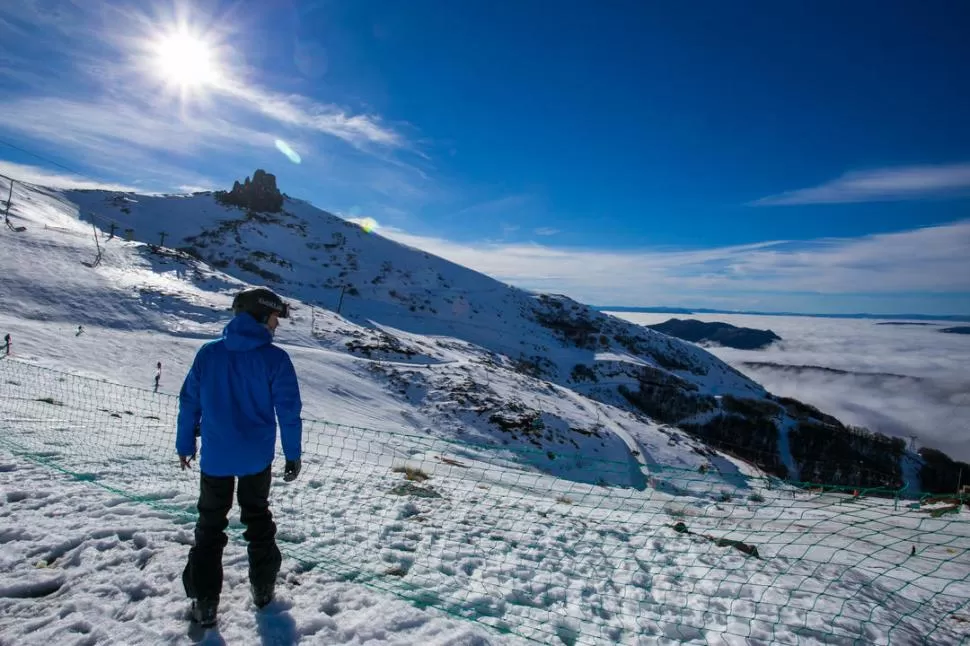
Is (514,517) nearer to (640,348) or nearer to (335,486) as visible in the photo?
(335,486)

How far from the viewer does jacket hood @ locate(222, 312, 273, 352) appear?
11.8 ft

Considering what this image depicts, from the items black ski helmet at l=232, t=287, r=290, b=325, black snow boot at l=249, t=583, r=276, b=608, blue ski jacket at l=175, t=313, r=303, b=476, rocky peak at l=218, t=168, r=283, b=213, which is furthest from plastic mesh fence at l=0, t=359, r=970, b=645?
rocky peak at l=218, t=168, r=283, b=213

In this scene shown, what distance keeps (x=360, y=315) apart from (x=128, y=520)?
61.8 metres

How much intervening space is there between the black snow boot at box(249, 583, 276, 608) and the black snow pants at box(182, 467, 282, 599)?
0.06m

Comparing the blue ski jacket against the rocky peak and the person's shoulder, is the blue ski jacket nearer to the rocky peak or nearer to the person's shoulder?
the person's shoulder

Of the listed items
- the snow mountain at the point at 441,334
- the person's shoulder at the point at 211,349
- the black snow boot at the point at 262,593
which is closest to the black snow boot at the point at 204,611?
the black snow boot at the point at 262,593

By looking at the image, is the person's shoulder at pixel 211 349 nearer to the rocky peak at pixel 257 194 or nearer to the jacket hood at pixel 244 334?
the jacket hood at pixel 244 334

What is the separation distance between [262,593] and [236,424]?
160cm

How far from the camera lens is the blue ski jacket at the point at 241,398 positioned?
3615 mm

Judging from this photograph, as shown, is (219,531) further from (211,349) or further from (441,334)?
(441,334)

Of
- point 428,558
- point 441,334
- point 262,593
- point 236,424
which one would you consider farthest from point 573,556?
point 441,334

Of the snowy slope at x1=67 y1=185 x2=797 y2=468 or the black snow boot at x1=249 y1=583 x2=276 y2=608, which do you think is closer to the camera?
the black snow boot at x1=249 y1=583 x2=276 y2=608

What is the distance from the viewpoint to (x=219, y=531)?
3.72 m

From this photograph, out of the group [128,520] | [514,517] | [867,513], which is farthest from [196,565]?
[867,513]
